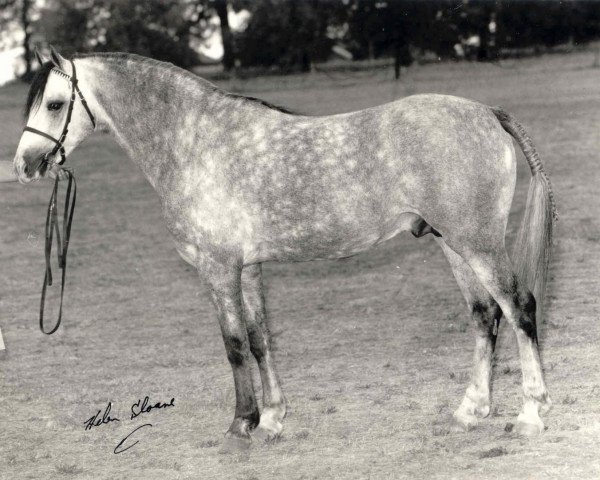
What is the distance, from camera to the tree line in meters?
11.6

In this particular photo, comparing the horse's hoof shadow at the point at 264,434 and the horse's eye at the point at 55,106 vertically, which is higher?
the horse's eye at the point at 55,106

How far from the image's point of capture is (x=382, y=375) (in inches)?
213

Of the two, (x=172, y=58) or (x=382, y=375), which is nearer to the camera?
(x=382, y=375)

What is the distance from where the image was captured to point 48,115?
160 inches

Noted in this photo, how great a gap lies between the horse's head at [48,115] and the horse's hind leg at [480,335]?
2085 millimetres

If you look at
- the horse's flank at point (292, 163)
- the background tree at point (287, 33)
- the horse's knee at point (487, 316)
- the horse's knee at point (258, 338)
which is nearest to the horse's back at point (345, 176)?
the horse's flank at point (292, 163)

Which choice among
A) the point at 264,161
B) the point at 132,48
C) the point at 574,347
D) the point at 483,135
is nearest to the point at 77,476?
the point at 264,161

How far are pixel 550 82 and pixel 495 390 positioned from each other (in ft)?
38.0

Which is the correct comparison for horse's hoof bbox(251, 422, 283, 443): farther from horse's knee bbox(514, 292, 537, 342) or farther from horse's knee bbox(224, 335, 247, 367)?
horse's knee bbox(514, 292, 537, 342)

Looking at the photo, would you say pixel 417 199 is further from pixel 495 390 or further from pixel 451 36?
pixel 451 36

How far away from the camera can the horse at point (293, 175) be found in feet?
12.9

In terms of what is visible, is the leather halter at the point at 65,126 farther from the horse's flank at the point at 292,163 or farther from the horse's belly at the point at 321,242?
the horse's belly at the point at 321,242

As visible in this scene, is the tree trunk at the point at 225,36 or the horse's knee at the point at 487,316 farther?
the tree trunk at the point at 225,36
